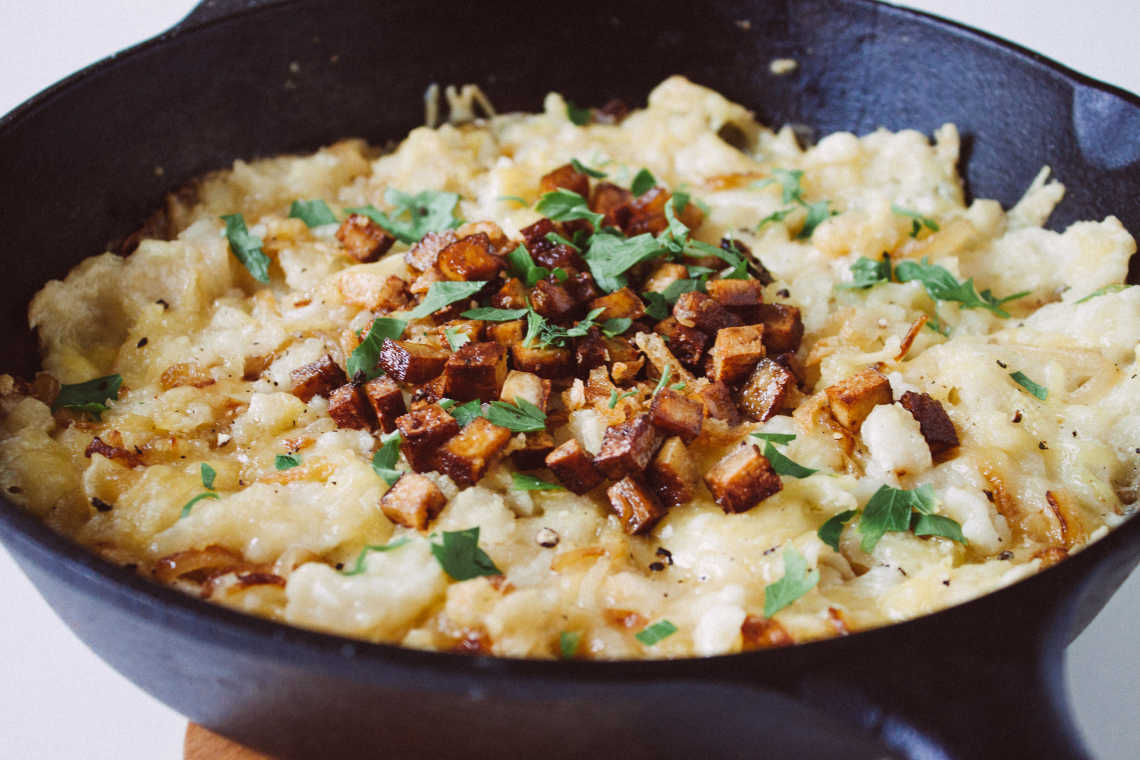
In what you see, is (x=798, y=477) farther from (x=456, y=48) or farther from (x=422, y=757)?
(x=456, y=48)

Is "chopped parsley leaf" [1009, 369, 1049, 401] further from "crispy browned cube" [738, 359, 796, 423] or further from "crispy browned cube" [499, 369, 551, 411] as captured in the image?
"crispy browned cube" [499, 369, 551, 411]

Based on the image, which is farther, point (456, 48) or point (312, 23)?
point (456, 48)

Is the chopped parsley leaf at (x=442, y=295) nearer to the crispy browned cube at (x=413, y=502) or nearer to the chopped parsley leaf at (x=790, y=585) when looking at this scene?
the crispy browned cube at (x=413, y=502)

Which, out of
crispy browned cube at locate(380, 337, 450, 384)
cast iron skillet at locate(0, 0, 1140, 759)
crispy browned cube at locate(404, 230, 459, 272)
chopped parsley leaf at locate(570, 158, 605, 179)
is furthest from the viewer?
chopped parsley leaf at locate(570, 158, 605, 179)

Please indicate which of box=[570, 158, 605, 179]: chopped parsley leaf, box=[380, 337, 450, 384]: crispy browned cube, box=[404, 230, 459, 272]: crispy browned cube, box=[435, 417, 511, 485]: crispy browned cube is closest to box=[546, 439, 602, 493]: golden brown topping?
box=[435, 417, 511, 485]: crispy browned cube

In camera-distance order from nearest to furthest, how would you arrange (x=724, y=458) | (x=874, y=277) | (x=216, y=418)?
(x=724, y=458)
(x=216, y=418)
(x=874, y=277)

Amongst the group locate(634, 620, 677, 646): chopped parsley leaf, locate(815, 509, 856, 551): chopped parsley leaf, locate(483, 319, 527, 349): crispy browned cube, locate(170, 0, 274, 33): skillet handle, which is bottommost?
locate(815, 509, 856, 551): chopped parsley leaf

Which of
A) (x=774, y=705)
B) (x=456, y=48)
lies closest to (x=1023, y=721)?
(x=774, y=705)
